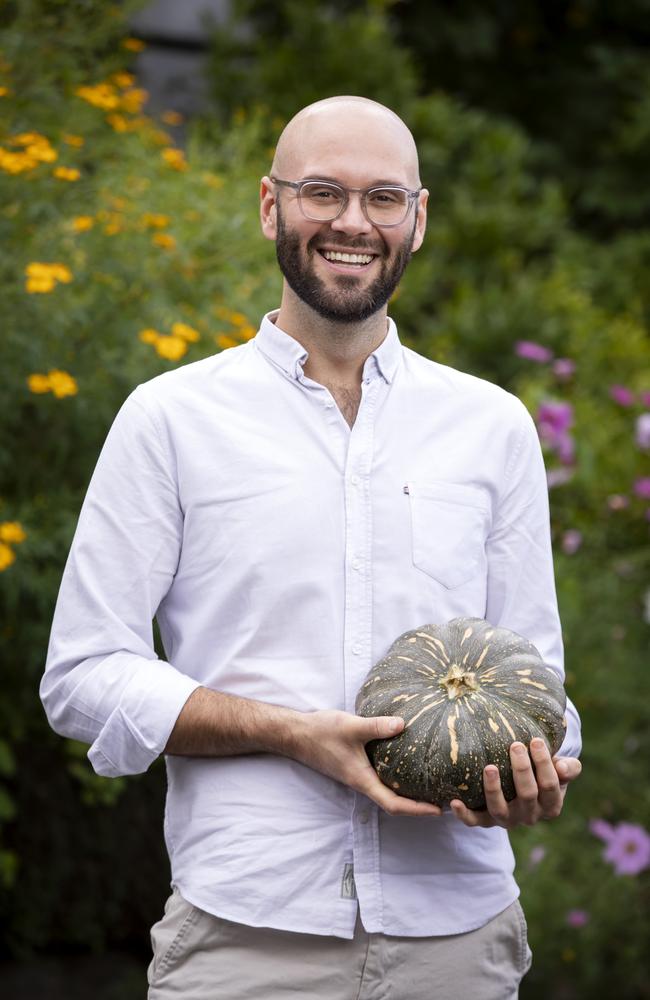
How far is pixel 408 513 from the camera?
210cm

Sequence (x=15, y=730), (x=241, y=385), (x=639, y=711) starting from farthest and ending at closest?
1. (x=639, y=711)
2. (x=15, y=730)
3. (x=241, y=385)

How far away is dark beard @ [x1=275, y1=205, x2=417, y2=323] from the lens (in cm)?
212

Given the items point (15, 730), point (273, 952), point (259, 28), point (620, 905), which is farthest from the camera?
point (259, 28)

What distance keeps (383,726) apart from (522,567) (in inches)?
19.2

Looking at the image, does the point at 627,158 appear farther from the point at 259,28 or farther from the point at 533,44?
the point at 259,28

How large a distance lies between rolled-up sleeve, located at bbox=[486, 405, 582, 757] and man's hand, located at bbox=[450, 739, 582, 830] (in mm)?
306

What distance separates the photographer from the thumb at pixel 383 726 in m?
1.87

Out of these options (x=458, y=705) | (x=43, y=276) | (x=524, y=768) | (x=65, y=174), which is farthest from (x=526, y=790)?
(x=65, y=174)

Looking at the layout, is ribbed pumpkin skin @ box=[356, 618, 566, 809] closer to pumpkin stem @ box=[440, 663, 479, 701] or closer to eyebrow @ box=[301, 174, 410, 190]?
pumpkin stem @ box=[440, 663, 479, 701]

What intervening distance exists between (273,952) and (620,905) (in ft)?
8.00

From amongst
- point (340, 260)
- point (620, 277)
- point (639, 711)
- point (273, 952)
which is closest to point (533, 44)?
point (620, 277)

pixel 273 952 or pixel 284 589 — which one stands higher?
pixel 284 589

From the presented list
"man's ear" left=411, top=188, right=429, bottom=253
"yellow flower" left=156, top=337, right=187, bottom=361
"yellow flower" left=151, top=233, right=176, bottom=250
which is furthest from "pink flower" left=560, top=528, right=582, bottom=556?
"man's ear" left=411, top=188, right=429, bottom=253

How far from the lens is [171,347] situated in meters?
3.18
